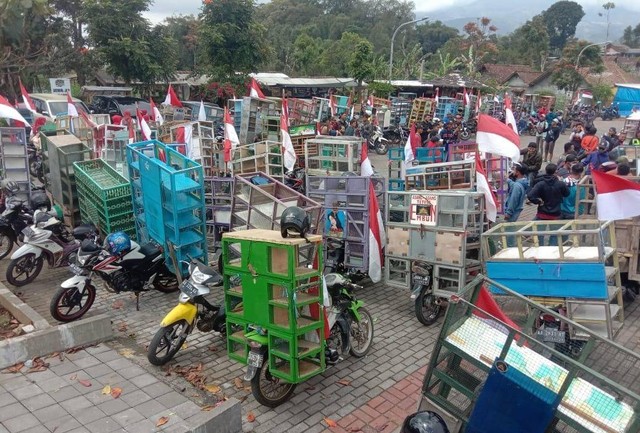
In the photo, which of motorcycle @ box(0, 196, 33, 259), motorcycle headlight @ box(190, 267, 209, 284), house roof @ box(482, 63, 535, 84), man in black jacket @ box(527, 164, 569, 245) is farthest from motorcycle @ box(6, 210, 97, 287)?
house roof @ box(482, 63, 535, 84)

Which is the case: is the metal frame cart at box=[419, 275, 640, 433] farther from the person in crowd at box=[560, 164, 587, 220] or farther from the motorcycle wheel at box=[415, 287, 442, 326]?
the person in crowd at box=[560, 164, 587, 220]

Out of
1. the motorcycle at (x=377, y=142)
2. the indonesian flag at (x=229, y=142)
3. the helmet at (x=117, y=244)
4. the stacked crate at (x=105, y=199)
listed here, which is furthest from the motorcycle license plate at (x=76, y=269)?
the motorcycle at (x=377, y=142)

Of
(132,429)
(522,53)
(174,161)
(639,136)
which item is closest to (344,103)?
(639,136)

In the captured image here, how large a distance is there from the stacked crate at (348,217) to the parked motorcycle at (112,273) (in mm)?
2409

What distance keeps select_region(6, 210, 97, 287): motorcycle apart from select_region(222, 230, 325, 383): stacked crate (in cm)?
330

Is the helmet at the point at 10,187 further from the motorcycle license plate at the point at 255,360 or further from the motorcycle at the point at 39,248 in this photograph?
the motorcycle license plate at the point at 255,360

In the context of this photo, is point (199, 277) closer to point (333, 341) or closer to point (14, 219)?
point (333, 341)

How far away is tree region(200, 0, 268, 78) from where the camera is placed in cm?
2559

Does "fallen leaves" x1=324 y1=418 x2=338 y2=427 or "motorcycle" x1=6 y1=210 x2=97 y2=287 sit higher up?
"motorcycle" x1=6 y1=210 x2=97 y2=287

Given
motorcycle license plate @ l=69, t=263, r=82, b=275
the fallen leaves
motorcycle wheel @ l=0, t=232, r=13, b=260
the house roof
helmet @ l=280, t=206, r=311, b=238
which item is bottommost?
the fallen leaves

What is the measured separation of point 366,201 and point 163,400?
12.9 ft

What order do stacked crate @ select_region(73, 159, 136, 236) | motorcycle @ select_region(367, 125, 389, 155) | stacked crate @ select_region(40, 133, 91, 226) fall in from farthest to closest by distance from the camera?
motorcycle @ select_region(367, 125, 389, 155)
stacked crate @ select_region(40, 133, 91, 226)
stacked crate @ select_region(73, 159, 136, 236)

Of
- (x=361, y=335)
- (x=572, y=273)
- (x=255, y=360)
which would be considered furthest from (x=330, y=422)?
(x=572, y=273)

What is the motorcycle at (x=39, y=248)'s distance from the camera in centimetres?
740
